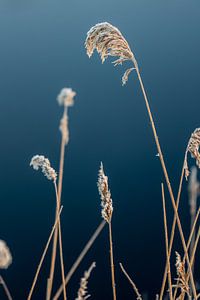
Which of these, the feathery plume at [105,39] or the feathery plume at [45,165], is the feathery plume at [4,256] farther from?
the feathery plume at [105,39]

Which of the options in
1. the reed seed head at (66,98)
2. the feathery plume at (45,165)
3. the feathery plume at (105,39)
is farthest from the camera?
the feathery plume at (105,39)

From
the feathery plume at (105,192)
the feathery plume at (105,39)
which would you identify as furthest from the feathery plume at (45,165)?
the feathery plume at (105,39)

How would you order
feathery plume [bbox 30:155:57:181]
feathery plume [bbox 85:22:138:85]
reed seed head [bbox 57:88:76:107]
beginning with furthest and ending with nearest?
feathery plume [bbox 85:22:138:85], feathery plume [bbox 30:155:57:181], reed seed head [bbox 57:88:76:107]

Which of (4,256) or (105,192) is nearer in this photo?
(4,256)

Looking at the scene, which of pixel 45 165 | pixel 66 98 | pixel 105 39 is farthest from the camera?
pixel 105 39

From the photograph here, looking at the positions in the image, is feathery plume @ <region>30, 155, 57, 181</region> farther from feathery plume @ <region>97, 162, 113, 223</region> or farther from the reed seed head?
the reed seed head

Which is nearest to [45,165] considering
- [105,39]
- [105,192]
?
[105,192]

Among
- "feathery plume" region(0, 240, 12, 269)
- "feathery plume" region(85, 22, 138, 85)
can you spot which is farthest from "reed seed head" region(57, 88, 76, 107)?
"feathery plume" region(85, 22, 138, 85)

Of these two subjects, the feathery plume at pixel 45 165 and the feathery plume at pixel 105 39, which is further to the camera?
the feathery plume at pixel 105 39

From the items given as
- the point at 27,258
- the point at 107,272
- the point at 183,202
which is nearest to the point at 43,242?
the point at 27,258

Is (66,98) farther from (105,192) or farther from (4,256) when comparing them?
(105,192)

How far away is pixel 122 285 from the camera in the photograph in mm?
5441

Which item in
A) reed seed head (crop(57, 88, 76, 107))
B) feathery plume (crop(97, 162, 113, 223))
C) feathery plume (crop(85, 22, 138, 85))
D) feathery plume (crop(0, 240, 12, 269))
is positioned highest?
feathery plume (crop(85, 22, 138, 85))

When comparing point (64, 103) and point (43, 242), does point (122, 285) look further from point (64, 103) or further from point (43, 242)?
point (64, 103)
